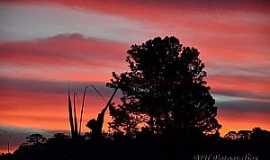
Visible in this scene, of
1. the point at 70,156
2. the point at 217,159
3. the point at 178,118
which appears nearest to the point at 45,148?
the point at 70,156

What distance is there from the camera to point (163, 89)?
184 ft

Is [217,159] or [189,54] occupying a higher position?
[189,54]

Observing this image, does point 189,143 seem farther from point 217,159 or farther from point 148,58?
point 148,58

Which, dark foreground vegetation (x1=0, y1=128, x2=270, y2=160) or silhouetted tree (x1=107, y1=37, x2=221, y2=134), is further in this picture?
silhouetted tree (x1=107, y1=37, x2=221, y2=134)

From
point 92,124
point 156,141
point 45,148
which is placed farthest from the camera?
point 45,148

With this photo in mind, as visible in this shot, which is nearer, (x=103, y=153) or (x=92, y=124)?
(x=92, y=124)

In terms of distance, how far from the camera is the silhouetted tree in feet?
180

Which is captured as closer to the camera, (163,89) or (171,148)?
(171,148)

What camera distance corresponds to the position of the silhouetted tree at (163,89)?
54969 millimetres

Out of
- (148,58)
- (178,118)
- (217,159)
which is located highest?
(148,58)

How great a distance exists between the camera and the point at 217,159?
2862 centimetres

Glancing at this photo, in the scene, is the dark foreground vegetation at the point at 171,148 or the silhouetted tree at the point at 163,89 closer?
the dark foreground vegetation at the point at 171,148

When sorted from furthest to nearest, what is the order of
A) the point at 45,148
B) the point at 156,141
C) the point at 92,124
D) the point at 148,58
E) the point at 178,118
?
the point at 148,58, the point at 178,118, the point at 45,148, the point at 156,141, the point at 92,124

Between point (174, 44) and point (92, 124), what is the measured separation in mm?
33225
